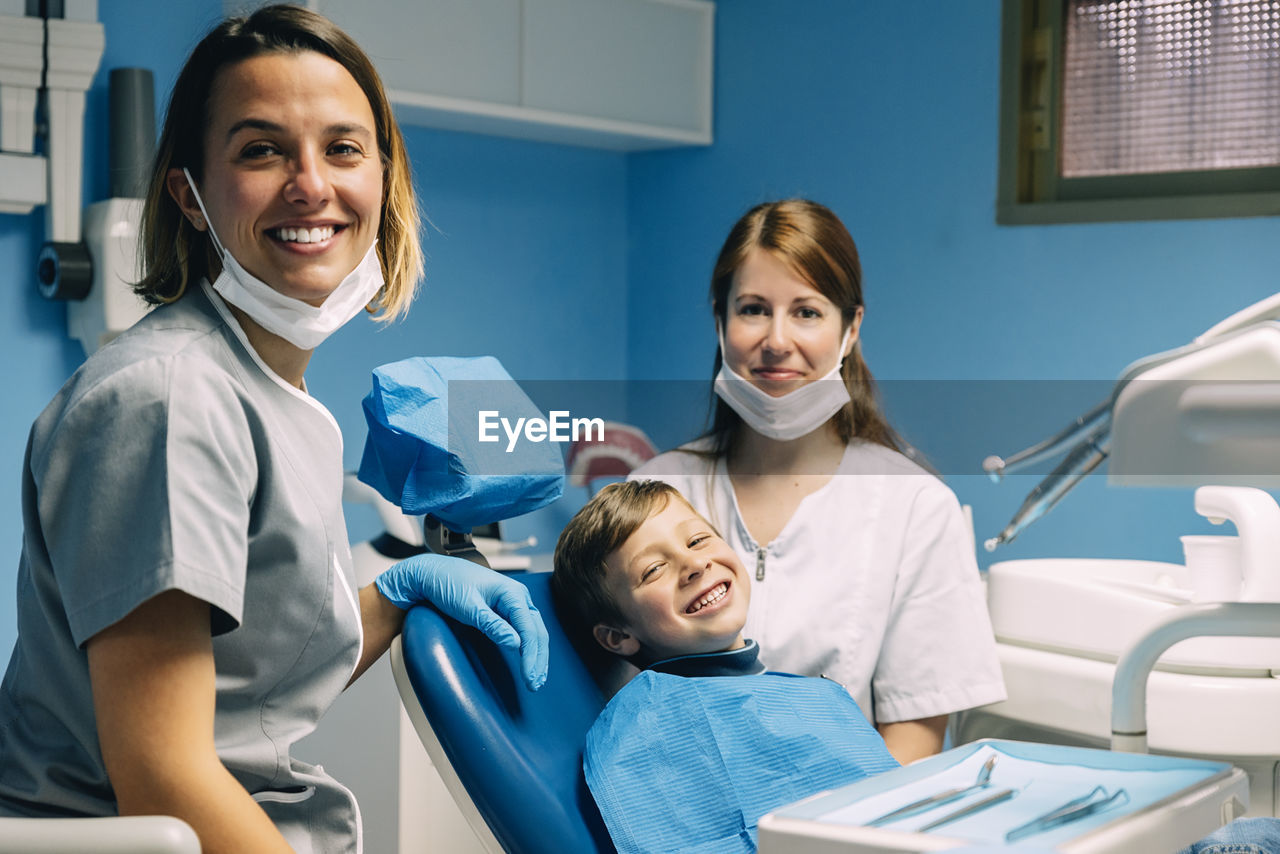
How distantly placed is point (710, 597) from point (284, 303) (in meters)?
0.61

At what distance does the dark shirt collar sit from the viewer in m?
1.44

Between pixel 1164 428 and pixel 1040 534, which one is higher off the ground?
pixel 1164 428

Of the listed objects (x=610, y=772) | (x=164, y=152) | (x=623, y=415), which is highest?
(x=164, y=152)

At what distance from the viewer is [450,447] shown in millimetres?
1331

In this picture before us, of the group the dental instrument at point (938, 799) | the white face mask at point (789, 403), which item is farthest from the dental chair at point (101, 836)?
the white face mask at point (789, 403)

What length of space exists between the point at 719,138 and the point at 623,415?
30.3 inches

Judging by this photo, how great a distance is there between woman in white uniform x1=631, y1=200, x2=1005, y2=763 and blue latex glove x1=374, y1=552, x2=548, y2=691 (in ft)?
1.52

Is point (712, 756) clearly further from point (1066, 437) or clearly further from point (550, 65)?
point (550, 65)

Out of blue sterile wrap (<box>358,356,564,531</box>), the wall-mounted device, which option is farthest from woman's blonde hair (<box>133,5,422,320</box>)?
the wall-mounted device

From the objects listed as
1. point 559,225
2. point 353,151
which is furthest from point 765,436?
point 559,225

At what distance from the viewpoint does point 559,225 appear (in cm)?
328

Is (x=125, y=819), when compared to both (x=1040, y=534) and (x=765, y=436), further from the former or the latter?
(x=1040, y=534)

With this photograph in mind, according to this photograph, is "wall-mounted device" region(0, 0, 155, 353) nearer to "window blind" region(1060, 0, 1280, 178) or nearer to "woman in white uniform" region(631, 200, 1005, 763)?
"woman in white uniform" region(631, 200, 1005, 763)

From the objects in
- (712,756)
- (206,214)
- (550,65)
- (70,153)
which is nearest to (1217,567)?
(712,756)
